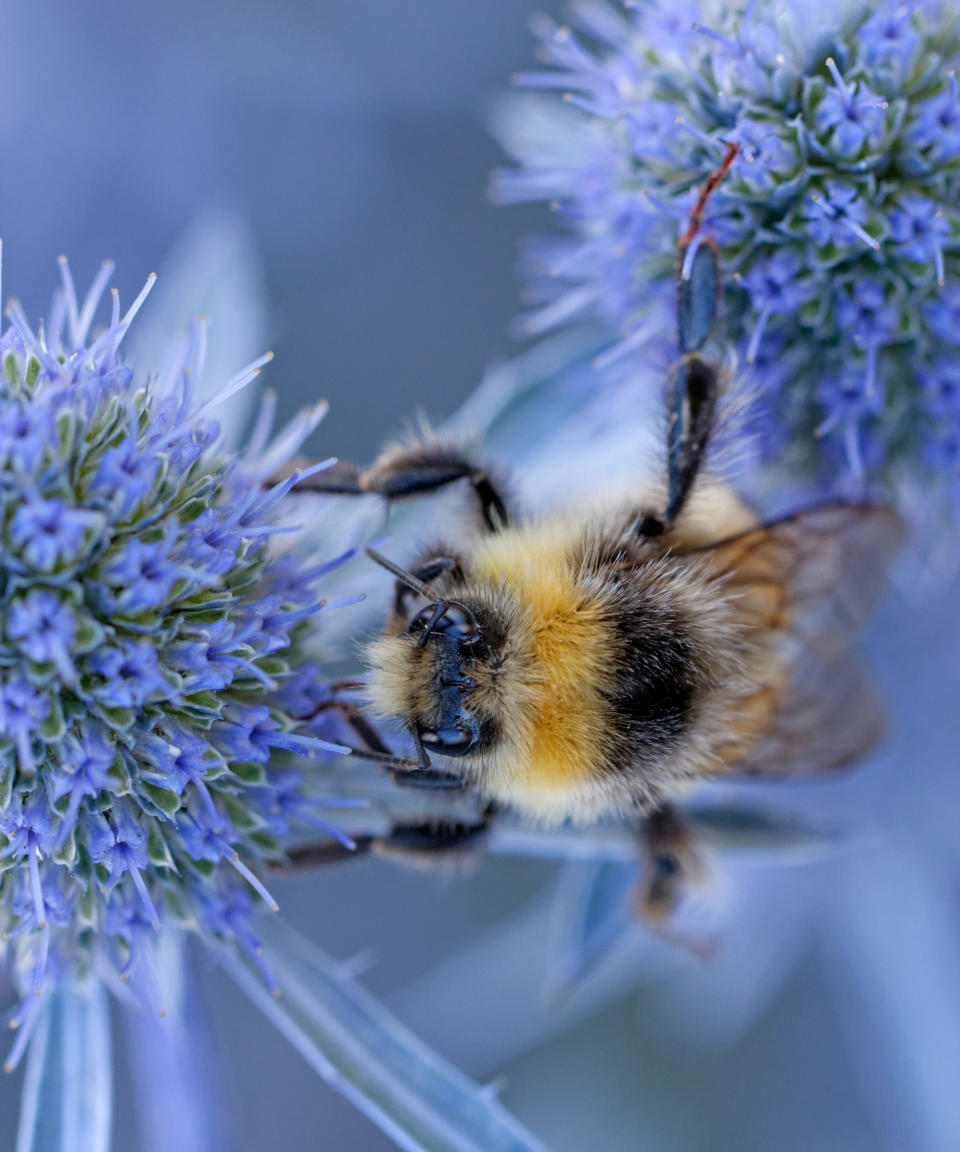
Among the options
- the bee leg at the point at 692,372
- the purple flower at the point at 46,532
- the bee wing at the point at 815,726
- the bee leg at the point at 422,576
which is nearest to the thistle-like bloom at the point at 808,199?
the bee leg at the point at 692,372

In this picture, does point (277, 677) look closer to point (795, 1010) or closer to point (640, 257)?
point (640, 257)

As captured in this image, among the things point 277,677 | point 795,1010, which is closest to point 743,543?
point 277,677

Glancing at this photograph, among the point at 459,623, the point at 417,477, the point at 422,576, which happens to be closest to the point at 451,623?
the point at 459,623

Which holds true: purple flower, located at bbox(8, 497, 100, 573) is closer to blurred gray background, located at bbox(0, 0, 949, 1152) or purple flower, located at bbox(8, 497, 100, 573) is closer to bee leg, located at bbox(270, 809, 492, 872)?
bee leg, located at bbox(270, 809, 492, 872)

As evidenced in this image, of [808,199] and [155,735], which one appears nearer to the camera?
[155,735]

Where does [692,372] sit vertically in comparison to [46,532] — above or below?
above

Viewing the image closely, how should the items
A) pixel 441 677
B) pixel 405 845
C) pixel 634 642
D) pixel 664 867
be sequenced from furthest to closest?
pixel 664 867, pixel 405 845, pixel 634 642, pixel 441 677

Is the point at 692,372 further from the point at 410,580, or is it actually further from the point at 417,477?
the point at 410,580
